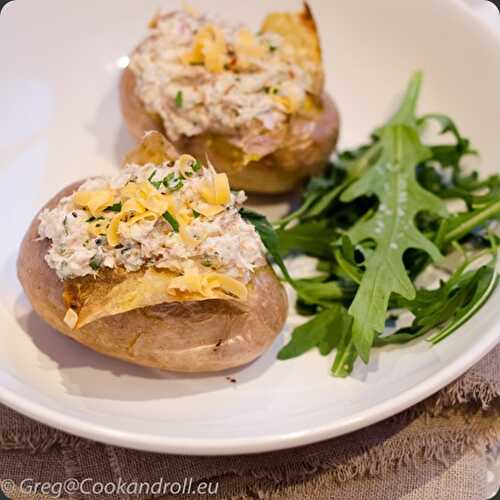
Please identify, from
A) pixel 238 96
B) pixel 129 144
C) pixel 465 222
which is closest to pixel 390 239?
pixel 465 222

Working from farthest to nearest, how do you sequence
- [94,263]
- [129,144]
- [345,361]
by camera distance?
[129,144] → [345,361] → [94,263]

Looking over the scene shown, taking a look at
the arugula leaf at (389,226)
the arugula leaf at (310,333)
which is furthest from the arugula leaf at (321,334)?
the arugula leaf at (389,226)

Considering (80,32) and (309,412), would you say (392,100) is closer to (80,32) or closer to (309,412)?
(80,32)

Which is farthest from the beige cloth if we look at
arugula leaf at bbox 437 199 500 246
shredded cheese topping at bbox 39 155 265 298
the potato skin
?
the potato skin

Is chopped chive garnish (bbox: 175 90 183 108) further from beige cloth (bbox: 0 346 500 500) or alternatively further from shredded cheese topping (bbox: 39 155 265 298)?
beige cloth (bbox: 0 346 500 500)

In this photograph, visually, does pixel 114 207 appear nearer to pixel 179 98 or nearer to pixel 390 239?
pixel 179 98
